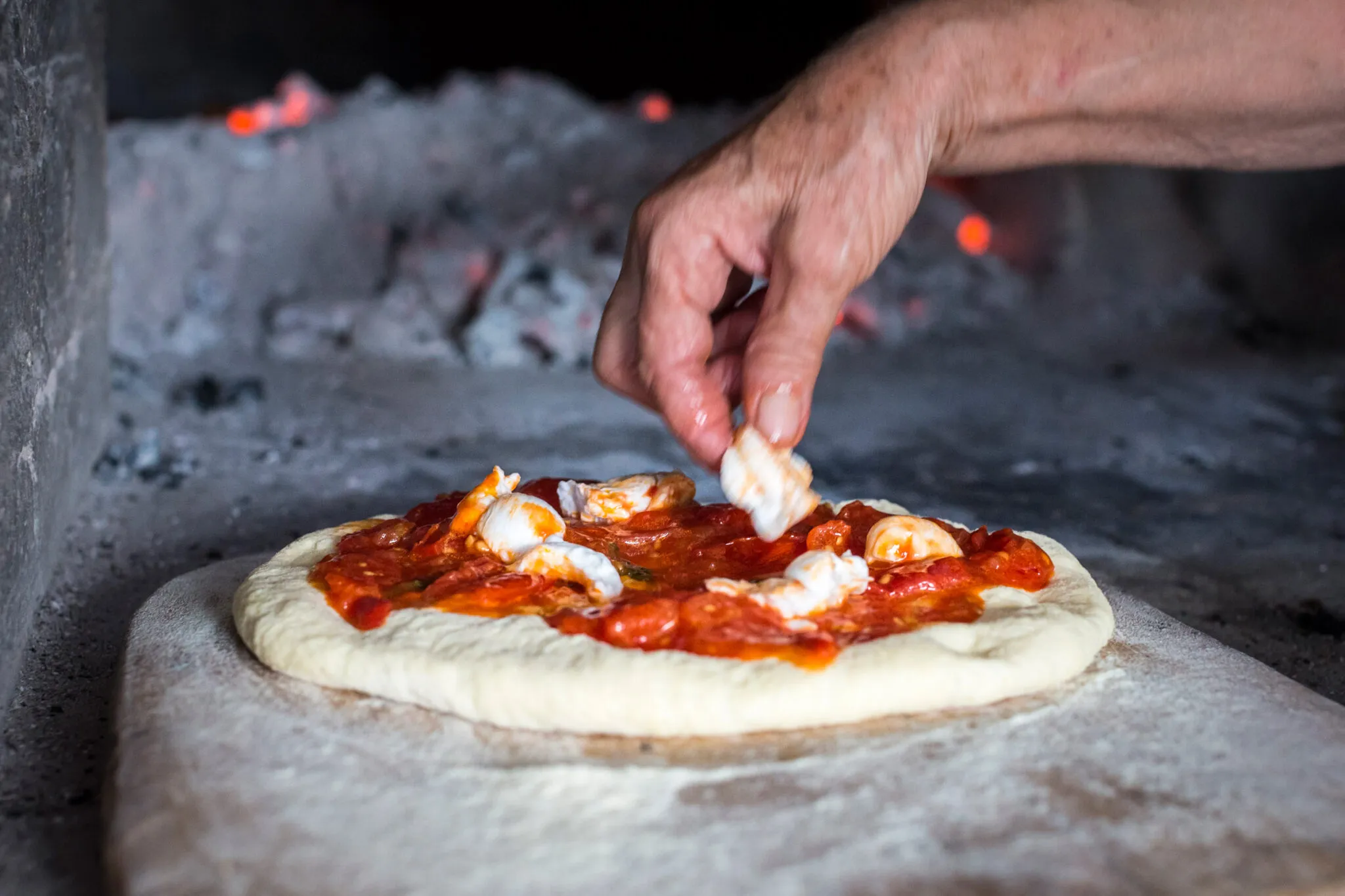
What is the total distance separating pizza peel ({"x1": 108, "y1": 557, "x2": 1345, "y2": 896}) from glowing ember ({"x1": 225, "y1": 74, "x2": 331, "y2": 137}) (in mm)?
4946

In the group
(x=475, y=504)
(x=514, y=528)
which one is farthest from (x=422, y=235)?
(x=514, y=528)

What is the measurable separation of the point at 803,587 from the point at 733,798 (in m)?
0.43

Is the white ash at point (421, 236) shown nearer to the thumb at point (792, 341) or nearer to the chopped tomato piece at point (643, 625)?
the thumb at point (792, 341)

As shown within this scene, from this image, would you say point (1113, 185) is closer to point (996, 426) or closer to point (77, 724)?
point (996, 426)

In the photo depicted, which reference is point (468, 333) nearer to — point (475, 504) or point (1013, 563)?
point (475, 504)

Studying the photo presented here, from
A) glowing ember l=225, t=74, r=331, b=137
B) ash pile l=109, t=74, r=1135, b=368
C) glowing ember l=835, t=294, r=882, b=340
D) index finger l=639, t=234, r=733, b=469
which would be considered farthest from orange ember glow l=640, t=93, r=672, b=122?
index finger l=639, t=234, r=733, b=469

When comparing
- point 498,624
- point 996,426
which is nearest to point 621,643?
point 498,624

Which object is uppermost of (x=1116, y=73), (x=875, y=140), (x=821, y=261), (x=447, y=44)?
(x=447, y=44)

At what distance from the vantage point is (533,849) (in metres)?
1.42

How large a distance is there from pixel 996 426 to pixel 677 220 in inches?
115

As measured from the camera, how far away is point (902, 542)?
2068 mm

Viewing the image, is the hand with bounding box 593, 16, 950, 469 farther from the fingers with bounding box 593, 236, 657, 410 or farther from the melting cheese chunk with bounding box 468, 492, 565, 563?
the melting cheese chunk with bounding box 468, 492, 565, 563

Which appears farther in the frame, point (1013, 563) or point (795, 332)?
point (1013, 563)

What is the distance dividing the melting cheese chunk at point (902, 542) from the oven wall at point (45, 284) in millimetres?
1582
